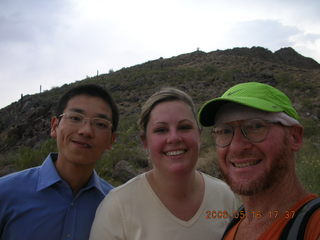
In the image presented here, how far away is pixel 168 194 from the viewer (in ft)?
8.79

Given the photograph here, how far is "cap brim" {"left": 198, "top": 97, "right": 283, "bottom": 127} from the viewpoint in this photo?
6.19 feet

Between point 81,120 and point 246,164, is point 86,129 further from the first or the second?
point 246,164

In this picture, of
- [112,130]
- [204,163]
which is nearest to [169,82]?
[204,163]

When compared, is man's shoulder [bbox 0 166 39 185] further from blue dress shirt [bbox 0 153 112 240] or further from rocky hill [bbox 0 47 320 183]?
rocky hill [bbox 0 47 320 183]

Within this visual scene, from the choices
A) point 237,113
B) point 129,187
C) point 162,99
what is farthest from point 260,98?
point 129,187

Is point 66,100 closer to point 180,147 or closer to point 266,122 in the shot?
point 180,147

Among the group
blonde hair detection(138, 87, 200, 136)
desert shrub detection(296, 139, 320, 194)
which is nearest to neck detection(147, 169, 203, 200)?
blonde hair detection(138, 87, 200, 136)

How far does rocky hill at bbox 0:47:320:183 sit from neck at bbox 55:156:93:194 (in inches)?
460

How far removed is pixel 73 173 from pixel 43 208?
0.42m

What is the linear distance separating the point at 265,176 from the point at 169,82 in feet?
97.1

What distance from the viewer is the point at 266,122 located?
1.91 meters

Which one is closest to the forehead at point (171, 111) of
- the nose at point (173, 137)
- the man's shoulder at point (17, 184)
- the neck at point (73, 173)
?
the nose at point (173, 137)

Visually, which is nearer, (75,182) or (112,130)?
(75,182)

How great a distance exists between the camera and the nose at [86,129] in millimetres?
2662
